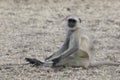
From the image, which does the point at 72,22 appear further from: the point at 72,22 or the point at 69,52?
the point at 69,52

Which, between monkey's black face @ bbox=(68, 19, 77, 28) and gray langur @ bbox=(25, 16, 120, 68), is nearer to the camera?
gray langur @ bbox=(25, 16, 120, 68)

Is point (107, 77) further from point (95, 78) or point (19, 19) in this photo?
point (19, 19)

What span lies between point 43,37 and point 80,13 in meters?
3.61

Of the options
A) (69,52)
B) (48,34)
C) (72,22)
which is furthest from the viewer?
(48,34)

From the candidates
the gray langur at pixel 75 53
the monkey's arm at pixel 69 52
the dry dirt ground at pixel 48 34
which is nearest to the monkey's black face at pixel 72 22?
the gray langur at pixel 75 53

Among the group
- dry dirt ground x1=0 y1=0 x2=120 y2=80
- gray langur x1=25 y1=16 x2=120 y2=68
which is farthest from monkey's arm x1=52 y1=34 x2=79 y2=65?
dry dirt ground x1=0 y1=0 x2=120 y2=80

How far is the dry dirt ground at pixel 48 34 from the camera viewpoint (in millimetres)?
7180

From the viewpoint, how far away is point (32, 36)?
10.3 m

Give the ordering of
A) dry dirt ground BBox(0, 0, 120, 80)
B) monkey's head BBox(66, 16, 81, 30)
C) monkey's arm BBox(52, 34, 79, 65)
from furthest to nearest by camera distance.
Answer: monkey's head BBox(66, 16, 81, 30) < monkey's arm BBox(52, 34, 79, 65) < dry dirt ground BBox(0, 0, 120, 80)

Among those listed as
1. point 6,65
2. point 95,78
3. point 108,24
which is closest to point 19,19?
point 108,24

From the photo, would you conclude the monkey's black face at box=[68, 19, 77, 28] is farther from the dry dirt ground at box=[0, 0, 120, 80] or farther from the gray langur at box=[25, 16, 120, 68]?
the dry dirt ground at box=[0, 0, 120, 80]

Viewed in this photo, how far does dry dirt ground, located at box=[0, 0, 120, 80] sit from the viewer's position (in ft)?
23.6

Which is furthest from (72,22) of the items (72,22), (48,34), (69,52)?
(48,34)

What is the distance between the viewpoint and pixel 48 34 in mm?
10531
